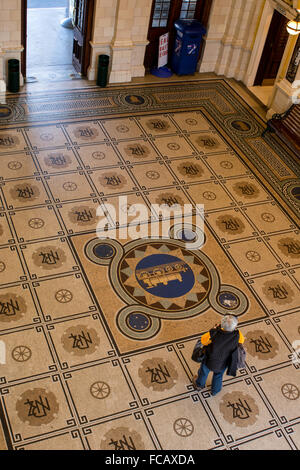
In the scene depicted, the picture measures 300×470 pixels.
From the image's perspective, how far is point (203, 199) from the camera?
349 inches

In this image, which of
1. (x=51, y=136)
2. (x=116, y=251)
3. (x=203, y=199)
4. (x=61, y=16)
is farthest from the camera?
(x=61, y=16)

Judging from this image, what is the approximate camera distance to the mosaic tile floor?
599 centimetres

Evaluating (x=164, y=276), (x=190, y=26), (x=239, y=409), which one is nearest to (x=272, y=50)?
(x=190, y=26)

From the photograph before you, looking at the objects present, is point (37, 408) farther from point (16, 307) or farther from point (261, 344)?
point (261, 344)

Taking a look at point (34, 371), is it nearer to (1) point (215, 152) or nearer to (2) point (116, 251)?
(2) point (116, 251)

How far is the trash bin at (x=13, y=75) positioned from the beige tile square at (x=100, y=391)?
5.96 meters

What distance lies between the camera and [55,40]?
42.0ft

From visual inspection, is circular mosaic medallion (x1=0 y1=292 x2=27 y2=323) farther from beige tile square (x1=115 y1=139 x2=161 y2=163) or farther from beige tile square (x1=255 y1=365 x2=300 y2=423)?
beige tile square (x1=115 y1=139 x2=161 y2=163)

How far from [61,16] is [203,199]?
24.8ft

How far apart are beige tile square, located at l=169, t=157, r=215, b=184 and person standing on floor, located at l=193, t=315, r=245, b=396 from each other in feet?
12.4

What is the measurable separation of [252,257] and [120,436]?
3326 millimetres

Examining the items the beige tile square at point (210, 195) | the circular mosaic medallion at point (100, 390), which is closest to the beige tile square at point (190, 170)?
the beige tile square at point (210, 195)

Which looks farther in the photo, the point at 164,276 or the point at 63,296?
the point at 164,276
